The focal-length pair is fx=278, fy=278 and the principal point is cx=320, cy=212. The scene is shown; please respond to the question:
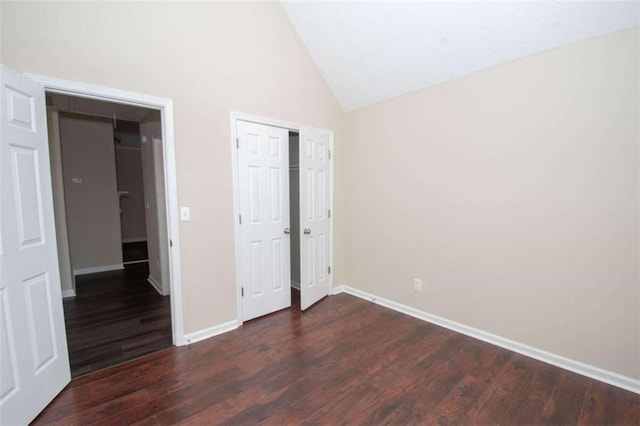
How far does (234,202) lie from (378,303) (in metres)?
2.16

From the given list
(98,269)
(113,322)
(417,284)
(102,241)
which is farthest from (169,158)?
(98,269)

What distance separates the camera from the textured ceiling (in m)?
1.97

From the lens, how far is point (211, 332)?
8.90 ft

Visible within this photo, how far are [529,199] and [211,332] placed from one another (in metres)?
3.13

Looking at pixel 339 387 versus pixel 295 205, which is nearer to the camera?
pixel 339 387

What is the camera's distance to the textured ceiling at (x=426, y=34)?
1974 mm

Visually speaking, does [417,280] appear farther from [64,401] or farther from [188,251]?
[64,401]

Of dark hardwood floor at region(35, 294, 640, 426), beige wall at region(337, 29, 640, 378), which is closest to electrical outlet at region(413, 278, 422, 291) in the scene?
beige wall at region(337, 29, 640, 378)

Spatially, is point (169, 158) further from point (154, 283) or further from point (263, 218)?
point (154, 283)

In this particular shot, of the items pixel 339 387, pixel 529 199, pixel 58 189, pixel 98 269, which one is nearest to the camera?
pixel 339 387

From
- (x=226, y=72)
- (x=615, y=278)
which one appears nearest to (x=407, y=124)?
(x=226, y=72)

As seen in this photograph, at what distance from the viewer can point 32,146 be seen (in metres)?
1.75

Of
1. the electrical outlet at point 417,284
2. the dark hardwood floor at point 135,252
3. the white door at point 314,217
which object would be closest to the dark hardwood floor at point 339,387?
the electrical outlet at point 417,284

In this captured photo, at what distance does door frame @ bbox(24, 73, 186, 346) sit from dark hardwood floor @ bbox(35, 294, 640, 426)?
38cm
